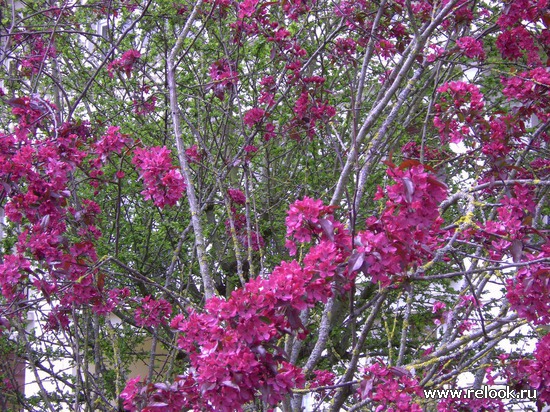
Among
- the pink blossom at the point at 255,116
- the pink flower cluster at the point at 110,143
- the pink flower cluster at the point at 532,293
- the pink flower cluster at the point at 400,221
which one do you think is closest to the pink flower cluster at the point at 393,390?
the pink flower cluster at the point at 532,293

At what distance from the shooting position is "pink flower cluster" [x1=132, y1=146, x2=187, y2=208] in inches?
111

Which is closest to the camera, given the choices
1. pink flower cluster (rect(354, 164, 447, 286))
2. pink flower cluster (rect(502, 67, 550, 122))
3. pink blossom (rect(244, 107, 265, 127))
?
pink flower cluster (rect(354, 164, 447, 286))

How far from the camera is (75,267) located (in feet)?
9.96

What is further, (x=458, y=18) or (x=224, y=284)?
(x=224, y=284)

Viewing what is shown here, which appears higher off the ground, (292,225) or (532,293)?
(292,225)

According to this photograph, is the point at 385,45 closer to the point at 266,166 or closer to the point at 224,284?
the point at 266,166

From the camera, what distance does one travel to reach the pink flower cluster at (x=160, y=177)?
9.27 ft

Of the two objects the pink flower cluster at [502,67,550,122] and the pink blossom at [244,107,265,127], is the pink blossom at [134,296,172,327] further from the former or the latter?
the pink flower cluster at [502,67,550,122]

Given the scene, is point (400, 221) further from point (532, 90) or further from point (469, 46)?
point (469, 46)

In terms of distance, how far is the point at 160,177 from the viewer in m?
2.84

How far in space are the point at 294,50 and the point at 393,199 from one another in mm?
2628

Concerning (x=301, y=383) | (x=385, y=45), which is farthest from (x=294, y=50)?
(x=301, y=383)

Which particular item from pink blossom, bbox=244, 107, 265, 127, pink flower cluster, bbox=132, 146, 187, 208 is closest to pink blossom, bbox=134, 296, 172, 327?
pink flower cluster, bbox=132, 146, 187, 208

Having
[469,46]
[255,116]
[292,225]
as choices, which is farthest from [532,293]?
[255,116]
